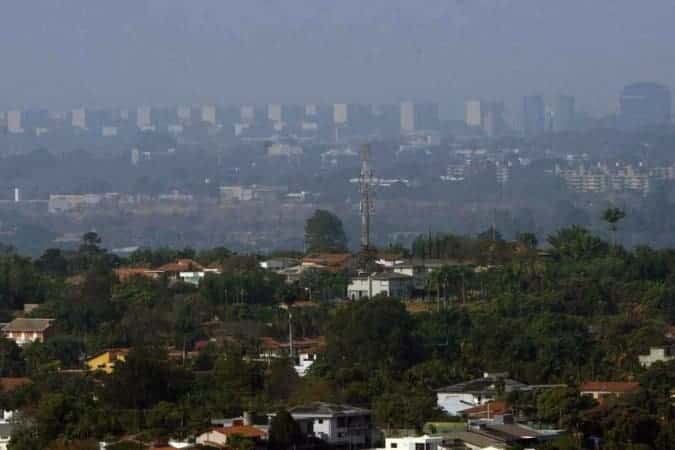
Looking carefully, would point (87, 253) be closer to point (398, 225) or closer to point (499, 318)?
point (499, 318)

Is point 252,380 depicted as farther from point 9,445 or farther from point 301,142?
point 301,142

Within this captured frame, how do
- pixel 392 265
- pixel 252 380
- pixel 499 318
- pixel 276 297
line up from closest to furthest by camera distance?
1. pixel 252 380
2. pixel 499 318
3. pixel 276 297
4. pixel 392 265

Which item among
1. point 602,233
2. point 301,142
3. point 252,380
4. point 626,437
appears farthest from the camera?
point 301,142

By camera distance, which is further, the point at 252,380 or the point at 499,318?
the point at 499,318

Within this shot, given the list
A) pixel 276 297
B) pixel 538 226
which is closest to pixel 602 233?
pixel 538 226

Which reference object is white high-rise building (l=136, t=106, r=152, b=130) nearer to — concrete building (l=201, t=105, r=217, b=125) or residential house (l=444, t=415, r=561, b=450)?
concrete building (l=201, t=105, r=217, b=125)

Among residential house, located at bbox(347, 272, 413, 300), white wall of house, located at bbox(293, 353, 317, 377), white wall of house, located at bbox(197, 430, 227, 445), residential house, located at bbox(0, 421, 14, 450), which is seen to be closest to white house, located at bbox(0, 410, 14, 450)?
residential house, located at bbox(0, 421, 14, 450)
